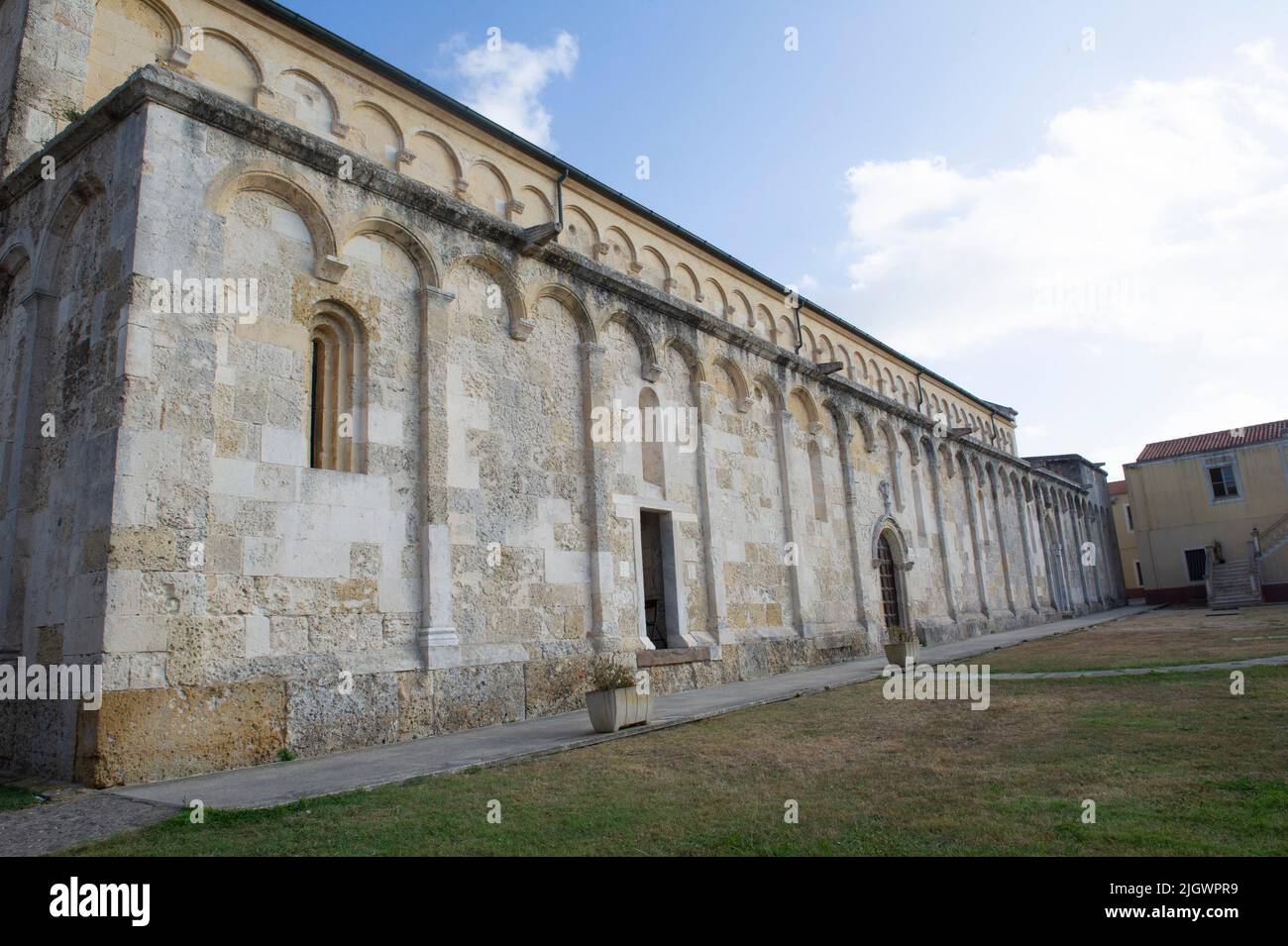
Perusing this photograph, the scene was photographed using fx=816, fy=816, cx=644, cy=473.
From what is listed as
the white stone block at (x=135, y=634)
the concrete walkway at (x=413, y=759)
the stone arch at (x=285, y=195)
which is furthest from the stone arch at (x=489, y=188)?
the white stone block at (x=135, y=634)

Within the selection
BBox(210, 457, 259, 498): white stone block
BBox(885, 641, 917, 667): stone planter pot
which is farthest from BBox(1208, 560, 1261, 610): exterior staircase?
BBox(210, 457, 259, 498): white stone block

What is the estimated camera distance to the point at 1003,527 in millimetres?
28016

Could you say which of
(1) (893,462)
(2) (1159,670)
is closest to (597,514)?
(2) (1159,670)

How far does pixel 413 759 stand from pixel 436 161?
1289 centimetres

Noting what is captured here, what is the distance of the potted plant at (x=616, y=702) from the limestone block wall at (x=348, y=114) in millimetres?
7514

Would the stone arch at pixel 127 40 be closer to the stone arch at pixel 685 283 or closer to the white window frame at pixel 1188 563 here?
the stone arch at pixel 685 283

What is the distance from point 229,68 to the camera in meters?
13.3

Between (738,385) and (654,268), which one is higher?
(654,268)

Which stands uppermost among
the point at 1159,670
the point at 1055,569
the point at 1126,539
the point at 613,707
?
the point at 1126,539

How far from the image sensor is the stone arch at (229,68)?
12.9m

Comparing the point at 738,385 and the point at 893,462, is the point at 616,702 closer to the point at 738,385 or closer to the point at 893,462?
the point at 738,385

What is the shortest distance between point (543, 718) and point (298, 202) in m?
6.67

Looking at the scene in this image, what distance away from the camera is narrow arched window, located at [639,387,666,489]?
44.6 feet
